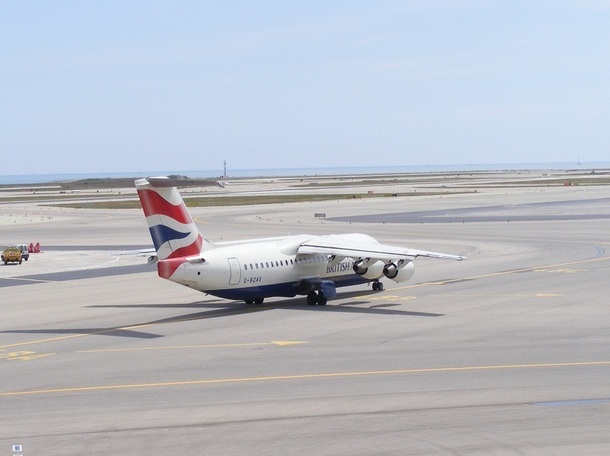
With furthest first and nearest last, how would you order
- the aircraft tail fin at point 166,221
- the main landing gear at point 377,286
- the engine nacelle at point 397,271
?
the main landing gear at point 377,286
the engine nacelle at point 397,271
the aircraft tail fin at point 166,221

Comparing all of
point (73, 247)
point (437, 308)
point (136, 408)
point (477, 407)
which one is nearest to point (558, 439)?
point (477, 407)

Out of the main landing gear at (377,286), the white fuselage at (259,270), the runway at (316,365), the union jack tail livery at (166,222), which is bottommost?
the main landing gear at (377,286)

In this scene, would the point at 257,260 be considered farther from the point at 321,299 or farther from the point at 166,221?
the point at 166,221

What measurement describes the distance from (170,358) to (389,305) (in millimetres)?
14363

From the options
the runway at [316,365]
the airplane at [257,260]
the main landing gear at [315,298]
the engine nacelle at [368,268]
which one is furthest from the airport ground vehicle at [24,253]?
the engine nacelle at [368,268]

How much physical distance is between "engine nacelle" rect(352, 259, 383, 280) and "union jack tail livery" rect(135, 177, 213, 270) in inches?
368

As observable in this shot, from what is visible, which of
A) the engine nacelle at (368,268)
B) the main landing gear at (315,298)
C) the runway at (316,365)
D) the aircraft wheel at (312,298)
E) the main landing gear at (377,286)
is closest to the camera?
the runway at (316,365)

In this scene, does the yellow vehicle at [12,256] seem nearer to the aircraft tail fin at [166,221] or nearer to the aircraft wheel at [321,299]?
the aircraft tail fin at [166,221]

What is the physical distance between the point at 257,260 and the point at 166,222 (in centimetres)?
480

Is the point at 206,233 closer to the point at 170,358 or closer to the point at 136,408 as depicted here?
the point at 170,358

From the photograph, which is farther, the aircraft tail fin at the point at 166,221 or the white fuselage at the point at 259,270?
the white fuselage at the point at 259,270

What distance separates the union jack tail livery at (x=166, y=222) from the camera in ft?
121

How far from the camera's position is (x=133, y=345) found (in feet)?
105

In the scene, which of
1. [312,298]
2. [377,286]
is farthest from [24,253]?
[312,298]
